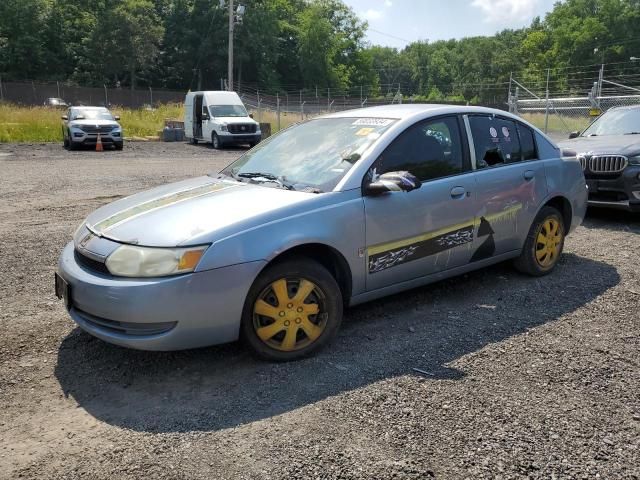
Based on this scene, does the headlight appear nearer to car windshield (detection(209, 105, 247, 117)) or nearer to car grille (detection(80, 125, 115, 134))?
car grille (detection(80, 125, 115, 134))

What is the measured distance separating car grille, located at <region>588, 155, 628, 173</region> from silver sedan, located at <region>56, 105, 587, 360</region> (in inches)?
114

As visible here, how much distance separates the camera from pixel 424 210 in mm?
4246

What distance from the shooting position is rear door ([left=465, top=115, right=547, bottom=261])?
4.75 m

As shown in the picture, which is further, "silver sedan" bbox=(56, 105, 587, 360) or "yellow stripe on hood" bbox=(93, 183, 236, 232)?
"yellow stripe on hood" bbox=(93, 183, 236, 232)

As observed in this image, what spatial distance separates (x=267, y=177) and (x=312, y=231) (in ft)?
2.70

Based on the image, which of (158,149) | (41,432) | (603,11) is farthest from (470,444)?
(603,11)

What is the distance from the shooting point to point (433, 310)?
459 cm

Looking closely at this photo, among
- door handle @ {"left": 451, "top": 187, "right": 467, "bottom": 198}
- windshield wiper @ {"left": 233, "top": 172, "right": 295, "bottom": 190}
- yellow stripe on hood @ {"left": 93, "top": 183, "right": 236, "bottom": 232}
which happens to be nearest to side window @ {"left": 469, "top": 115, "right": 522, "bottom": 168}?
door handle @ {"left": 451, "top": 187, "right": 467, "bottom": 198}

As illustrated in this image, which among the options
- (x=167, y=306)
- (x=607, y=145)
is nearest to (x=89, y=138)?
(x=607, y=145)

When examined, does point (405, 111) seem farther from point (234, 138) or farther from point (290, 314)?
point (234, 138)

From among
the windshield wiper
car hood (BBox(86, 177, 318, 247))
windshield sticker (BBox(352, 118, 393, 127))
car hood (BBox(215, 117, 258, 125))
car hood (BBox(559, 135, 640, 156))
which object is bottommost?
car hood (BBox(86, 177, 318, 247))

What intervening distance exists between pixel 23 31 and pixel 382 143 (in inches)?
2728

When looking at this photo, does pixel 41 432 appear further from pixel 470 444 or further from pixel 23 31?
pixel 23 31

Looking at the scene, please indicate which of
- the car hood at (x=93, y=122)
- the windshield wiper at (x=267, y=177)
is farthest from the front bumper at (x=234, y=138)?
the windshield wiper at (x=267, y=177)
